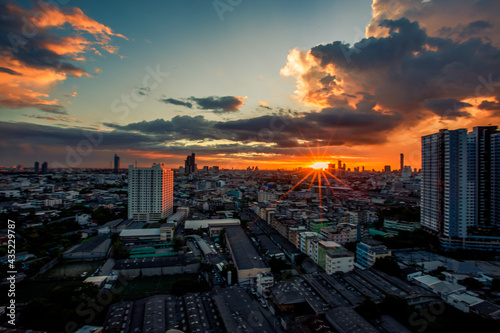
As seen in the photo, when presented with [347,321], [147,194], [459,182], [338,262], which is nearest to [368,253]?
[338,262]

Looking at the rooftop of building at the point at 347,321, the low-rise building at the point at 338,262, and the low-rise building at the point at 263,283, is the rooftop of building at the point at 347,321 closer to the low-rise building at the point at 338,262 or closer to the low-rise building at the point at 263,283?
the low-rise building at the point at 263,283

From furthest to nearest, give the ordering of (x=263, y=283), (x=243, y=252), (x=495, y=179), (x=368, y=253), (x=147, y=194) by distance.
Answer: (x=147, y=194)
(x=495, y=179)
(x=243, y=252)
(x=368, y=253)
(x=263, y=283)

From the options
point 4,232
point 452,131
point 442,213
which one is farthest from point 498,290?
point 4,232

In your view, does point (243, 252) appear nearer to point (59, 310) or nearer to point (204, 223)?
point (59, 310)

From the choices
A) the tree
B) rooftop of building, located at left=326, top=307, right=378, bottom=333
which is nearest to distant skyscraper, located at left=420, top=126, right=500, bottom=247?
rooftop of building, located at left=326, top=307, right=378, bottom=333

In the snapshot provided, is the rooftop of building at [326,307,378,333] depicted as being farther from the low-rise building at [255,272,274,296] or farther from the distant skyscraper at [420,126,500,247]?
the distant skyscraper at [420,126,500,247]

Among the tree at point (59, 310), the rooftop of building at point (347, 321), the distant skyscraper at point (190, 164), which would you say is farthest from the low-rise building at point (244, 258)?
the distant skyscraper at point (190, 164)
